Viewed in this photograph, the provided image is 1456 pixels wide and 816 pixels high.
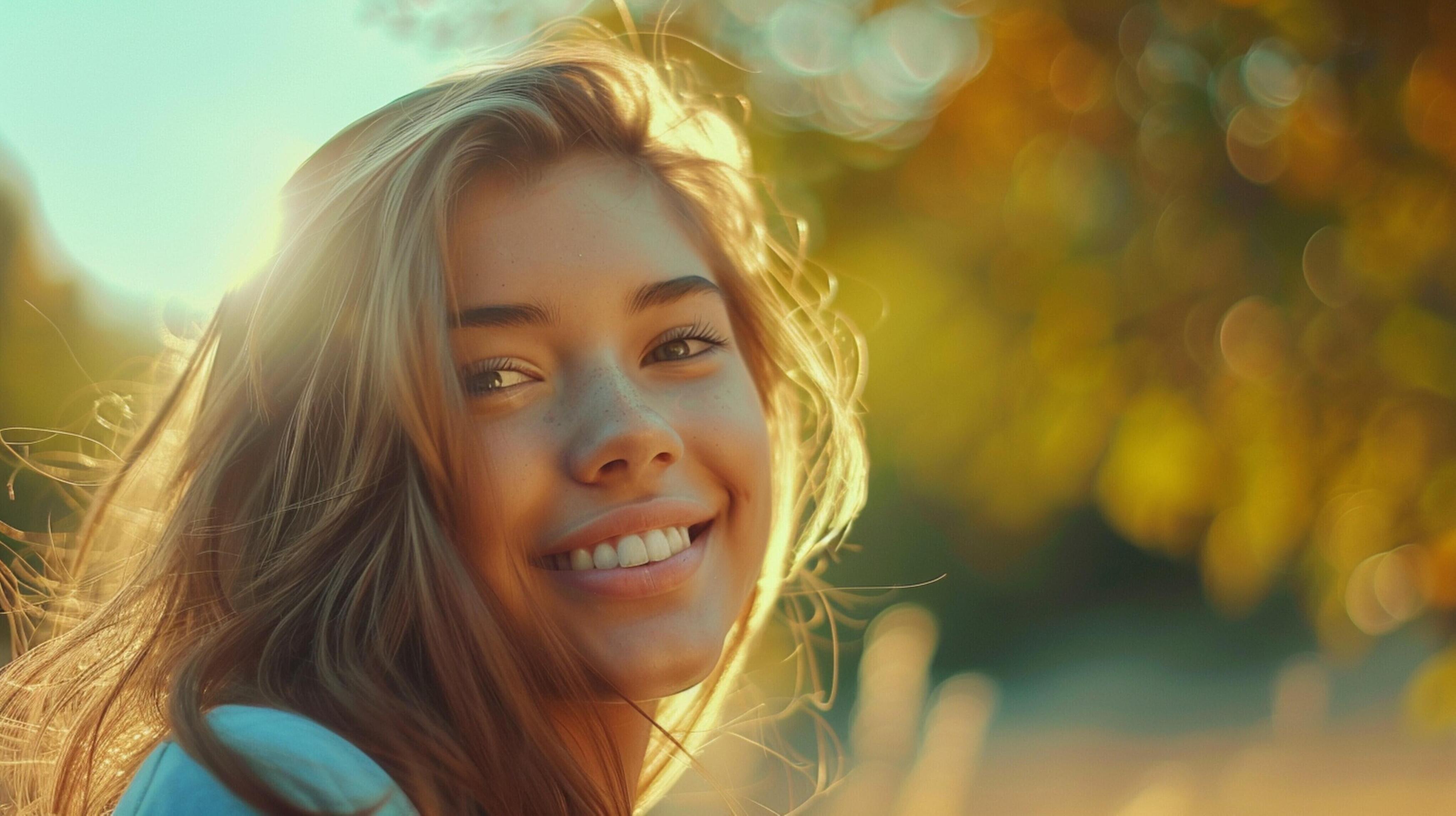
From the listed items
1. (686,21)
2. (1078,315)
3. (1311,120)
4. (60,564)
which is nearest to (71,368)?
(686,21)

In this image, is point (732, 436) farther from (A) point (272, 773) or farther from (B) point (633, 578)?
(A) point (272, 773)

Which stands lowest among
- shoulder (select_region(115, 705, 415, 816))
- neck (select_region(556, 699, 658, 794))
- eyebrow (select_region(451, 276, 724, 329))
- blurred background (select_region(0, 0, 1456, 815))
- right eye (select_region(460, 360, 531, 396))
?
shoulder (select_region(115, 705, 415, 816))

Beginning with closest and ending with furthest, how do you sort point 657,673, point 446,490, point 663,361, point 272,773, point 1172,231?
point 272,773 → point 446,490 → point 657,673 → point 663,361 → point 1172,231

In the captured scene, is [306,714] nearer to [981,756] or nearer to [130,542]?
[130,542]

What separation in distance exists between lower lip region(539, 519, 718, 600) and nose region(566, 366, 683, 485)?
5.0 inches

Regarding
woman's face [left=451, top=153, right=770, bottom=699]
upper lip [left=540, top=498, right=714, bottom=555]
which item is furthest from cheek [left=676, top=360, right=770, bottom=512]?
upper lip [left=540, top=498, right=714, bottom=555]

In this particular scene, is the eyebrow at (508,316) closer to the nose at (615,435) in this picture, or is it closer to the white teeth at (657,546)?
the nose at (615,435)

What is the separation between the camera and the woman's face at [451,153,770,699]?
1722 millimetres

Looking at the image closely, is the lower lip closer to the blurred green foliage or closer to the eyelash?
the eyelash

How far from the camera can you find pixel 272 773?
1.30 metres

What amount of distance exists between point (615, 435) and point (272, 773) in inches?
24.6

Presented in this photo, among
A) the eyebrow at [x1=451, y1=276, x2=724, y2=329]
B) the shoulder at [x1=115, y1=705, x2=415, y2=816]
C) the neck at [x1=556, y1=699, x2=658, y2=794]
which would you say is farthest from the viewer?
the neck at [x1=556, y1=699, x2=658, y2=794]

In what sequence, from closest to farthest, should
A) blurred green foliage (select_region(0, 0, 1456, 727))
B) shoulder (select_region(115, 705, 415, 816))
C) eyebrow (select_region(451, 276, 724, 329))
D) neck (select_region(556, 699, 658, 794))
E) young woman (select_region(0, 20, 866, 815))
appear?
shoulder (select_region(115, 705, 415, 816)) < young woman (select_region(0, 20, 866, 815)) < eyebrow (select_region(451, 276, 724, 329)) < neck (select_region(556, 699, 658, 794)) < blurred green foliage (select_region(0, 0, 1456, 727))

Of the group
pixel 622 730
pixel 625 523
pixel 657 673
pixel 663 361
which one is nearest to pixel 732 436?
pixel 663 361
